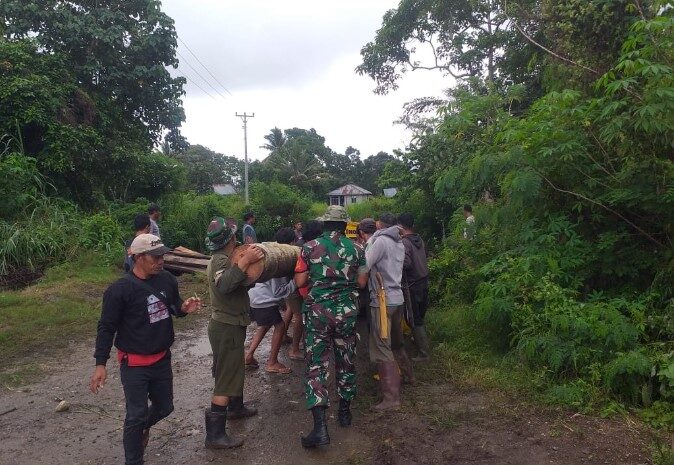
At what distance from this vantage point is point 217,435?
4293 millimetres

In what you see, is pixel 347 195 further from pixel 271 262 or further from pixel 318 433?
pixel 318 433

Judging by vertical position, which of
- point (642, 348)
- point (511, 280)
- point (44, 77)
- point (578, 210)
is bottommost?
point (642, 348)

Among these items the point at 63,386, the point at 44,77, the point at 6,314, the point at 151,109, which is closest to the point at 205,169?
the point at 151,109

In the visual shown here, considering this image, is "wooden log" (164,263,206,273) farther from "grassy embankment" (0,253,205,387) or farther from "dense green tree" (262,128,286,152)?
"dense green tree" (262,128,286,152)

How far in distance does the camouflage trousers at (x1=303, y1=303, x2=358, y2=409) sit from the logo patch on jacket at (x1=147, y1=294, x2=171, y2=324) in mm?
1176

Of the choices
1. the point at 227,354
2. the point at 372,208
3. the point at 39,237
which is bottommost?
the point at 227,354

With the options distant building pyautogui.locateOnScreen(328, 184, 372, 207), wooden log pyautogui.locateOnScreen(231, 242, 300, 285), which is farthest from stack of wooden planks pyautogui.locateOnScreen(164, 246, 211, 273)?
distant building pyautogui.locateOnScreen(328, 184, 372, 207)

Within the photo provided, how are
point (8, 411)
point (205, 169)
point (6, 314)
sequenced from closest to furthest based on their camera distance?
point (8, 411) < point (6, 314) < point (205, 169)

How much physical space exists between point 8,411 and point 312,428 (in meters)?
2.86

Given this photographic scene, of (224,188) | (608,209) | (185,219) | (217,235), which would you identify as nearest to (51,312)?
(217,235)

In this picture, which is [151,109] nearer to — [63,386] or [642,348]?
[63,386]

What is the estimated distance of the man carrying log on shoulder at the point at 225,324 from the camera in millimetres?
4270

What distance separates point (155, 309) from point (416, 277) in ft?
10.9

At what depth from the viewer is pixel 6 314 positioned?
893 cm
